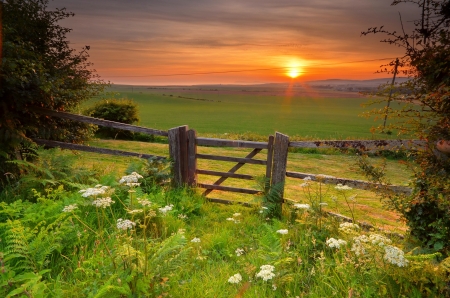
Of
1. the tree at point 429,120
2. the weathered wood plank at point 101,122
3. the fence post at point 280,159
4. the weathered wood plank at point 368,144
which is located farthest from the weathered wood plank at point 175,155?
the tree at point 429,120

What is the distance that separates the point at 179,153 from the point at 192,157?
29cm

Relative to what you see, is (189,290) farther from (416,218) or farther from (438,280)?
(416,218)

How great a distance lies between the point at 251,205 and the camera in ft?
22.0

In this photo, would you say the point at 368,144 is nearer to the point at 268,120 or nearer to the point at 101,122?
the point at 101,122

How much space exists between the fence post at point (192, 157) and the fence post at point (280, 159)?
1.74 metres

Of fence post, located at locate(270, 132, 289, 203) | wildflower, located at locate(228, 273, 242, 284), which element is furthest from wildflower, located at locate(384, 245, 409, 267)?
fence post, located at locate(270, 132, 289, 203)

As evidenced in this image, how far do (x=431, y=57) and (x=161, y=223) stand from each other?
13.4 ft

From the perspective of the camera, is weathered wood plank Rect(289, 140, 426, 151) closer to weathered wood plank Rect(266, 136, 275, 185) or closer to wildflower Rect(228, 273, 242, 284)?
weathered wood plank Rect(266, 136, 275, 185)

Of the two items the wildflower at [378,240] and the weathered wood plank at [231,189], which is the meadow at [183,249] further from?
the weathered wood plank at [231,189]

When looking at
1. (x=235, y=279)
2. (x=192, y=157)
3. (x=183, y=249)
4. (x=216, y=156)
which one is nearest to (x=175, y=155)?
(x=192, y=157)

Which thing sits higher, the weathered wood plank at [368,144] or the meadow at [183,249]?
the weathered wood plank at [368,144]

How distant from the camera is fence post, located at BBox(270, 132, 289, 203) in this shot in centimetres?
638

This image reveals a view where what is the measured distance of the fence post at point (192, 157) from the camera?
7105 mm

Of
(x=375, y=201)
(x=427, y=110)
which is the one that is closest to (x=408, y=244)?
(x=427, y=110)
